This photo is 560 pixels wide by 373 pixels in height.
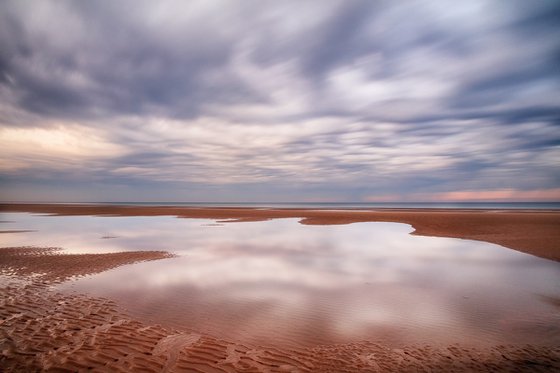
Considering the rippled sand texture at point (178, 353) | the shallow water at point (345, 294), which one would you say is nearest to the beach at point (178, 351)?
the rippled sand texture at point (178, 353)

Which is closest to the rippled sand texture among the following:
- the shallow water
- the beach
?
the beach

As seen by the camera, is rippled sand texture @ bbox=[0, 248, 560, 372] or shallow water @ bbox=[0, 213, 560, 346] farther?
shallow water @ bbox=[0, 213, 560, 346]

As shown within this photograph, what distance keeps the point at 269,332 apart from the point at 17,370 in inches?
193

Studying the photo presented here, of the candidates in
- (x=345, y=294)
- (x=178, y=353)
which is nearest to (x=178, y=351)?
(x=178, y=353)

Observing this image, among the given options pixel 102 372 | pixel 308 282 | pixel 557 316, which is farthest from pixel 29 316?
pixel 557 316

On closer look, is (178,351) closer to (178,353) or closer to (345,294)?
(178,353)

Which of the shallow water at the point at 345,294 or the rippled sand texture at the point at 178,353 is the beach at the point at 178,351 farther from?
the shallow water at the point at 345,294

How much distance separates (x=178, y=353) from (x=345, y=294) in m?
5.76

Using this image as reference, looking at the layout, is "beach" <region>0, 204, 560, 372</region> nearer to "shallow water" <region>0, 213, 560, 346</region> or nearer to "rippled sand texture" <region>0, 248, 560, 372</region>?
"rippled sand texture" <region>0, 248, 560, 372</region>

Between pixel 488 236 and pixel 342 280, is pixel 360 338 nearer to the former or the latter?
pixel 342 280

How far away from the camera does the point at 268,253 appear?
16.8 meters

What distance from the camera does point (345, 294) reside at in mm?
9766

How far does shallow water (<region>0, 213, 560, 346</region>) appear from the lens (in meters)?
7.09

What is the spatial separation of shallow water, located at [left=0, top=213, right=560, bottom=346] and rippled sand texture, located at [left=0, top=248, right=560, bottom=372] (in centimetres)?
44
